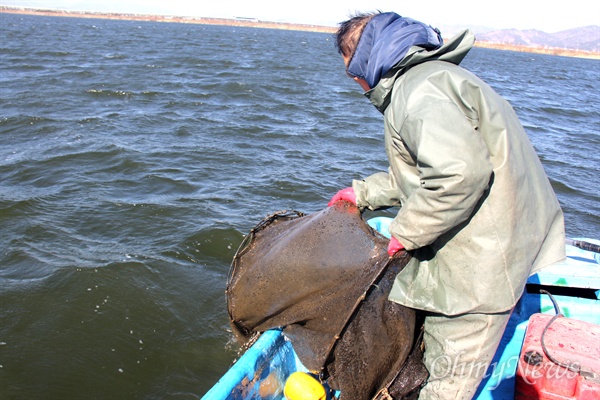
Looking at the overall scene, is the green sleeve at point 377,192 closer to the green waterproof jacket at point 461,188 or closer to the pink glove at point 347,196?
the pink glove at point 347,196

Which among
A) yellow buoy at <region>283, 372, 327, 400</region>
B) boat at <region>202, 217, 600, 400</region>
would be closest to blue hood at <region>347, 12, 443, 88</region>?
boat at <region>202, 217, 600, 400</region>

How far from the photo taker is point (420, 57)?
2398mm

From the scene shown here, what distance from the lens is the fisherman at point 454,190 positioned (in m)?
2.20

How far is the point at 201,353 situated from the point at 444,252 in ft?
11.3

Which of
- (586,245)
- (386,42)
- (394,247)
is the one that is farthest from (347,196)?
(586,245)

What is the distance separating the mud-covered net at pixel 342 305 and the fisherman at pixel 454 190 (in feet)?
0.68

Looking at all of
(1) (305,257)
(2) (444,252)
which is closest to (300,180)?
(1) (305,257)

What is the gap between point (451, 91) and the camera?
2.26 meters

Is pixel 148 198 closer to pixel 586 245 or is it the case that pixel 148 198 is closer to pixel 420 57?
pixel 586 245

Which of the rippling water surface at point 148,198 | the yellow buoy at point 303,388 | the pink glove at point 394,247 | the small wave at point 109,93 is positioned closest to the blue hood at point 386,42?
the pink glove at point 394,247

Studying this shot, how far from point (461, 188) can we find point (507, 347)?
6.17 feet

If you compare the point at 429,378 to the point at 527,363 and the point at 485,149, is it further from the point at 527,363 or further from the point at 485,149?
the point at 485,149

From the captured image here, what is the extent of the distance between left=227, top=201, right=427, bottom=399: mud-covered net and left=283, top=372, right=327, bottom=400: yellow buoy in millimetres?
127

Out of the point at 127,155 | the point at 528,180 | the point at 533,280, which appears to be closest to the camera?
the point at 528,180
